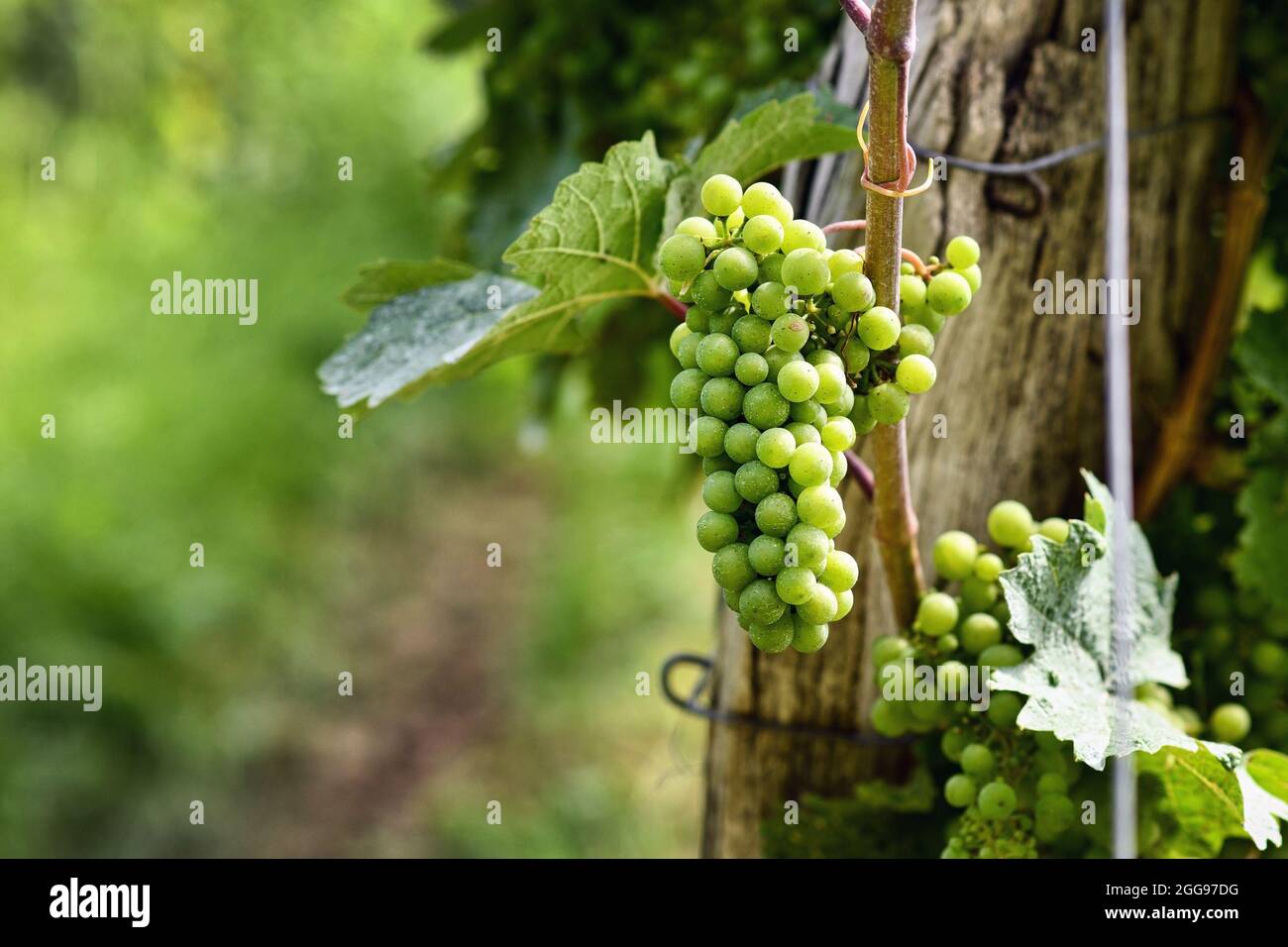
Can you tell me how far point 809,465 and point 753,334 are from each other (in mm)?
75

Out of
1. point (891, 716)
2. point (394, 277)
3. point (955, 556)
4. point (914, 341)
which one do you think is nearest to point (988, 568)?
point (955, 556)

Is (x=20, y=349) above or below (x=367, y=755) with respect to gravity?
above

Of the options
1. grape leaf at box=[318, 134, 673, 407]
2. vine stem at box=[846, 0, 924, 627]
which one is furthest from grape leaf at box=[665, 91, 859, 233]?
vine stem at box=[846, 0, 924, 627]

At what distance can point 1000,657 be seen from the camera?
0.73m

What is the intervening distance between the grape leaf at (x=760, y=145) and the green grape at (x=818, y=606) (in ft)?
0.92

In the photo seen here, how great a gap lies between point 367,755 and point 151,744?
0.63 metres

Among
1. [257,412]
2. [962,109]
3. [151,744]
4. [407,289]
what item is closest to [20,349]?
[257,412]

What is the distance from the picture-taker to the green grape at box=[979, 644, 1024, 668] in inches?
28.9

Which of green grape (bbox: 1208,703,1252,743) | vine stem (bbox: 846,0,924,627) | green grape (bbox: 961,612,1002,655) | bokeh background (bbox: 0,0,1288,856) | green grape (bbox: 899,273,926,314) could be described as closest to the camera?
vine stem (bbox: 846,0,924,627)

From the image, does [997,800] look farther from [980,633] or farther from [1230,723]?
[1230,723]

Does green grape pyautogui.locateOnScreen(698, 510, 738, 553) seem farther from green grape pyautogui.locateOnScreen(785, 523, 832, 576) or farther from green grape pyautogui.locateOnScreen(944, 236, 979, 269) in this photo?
green grape pyautogui.locateOnScreen(944, 236, 979, 269)
